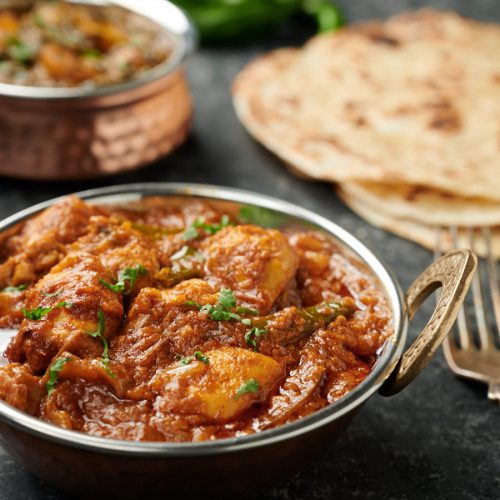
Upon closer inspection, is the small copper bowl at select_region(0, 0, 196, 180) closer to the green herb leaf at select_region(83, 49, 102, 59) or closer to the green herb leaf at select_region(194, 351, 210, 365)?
the green herb leaf at select_region(83, 49, 102, 59)

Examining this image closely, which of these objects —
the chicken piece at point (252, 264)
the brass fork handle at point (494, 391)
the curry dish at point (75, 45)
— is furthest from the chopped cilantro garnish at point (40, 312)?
the curry dish at point (75, 45)

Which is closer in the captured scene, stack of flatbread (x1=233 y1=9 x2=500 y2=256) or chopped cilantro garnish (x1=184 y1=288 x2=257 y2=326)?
chopped cilantro garnish (x1=184 y1=288 x2=257 y2=326)

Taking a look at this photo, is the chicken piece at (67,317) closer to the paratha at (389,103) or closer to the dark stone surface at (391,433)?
the dark stone surface at (391,433)

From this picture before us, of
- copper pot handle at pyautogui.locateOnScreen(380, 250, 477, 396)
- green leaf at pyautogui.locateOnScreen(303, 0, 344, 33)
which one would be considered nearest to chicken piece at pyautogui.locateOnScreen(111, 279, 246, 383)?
copper pot handle at pyautogui.locateOnScreen(380, 250, 477, 396)

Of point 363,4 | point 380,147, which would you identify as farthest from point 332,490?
point 363,4

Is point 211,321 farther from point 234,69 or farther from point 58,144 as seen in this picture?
point 234,69

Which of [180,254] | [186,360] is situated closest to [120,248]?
[180,254]

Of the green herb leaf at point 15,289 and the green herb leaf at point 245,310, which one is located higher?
the green herb leaf at point 245,310
